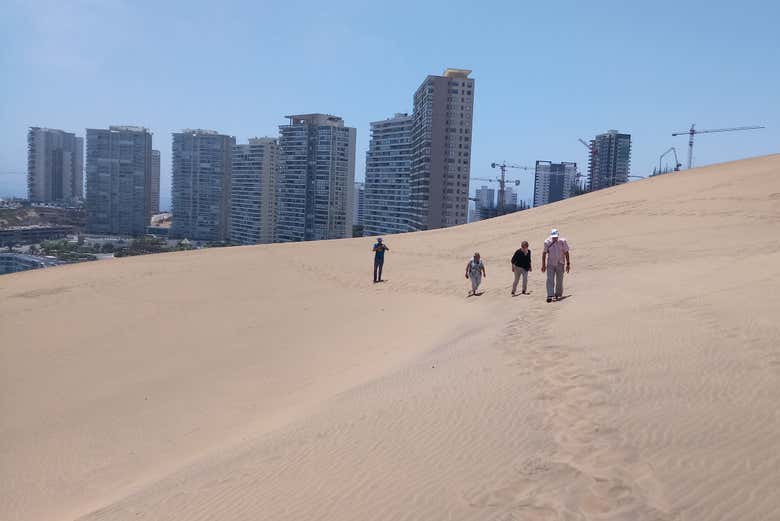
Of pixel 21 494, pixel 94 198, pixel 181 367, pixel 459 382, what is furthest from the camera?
pixel 94 198

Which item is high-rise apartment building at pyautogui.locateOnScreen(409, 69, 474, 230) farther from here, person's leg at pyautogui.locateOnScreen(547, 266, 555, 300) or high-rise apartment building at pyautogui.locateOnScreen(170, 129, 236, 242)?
person's leg at pyautogui.locateOnScreen(547, 266, 555, 300)

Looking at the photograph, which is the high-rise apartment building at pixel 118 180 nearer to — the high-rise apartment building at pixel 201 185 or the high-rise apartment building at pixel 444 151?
the high-rise apartment building at pixel 201 185

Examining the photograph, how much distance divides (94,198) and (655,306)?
104 m

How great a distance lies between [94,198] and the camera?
99375mm

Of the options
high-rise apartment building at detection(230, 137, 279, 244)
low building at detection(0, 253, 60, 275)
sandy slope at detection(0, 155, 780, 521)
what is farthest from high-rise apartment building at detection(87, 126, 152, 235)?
sandy slope at detection(0, 155, 780, 521)

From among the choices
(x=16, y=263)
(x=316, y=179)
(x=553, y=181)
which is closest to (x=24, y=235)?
(x=16, y=263)

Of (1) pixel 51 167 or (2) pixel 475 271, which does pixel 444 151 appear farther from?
(1) pixel 51 167

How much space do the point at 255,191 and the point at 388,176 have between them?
2443 cm

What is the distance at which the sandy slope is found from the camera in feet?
15.4

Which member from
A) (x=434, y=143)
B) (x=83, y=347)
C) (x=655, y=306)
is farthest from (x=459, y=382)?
(x=434, y=143)

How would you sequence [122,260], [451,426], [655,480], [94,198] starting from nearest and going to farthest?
[655,480] < [451,426] < [122,260] < [94,198]

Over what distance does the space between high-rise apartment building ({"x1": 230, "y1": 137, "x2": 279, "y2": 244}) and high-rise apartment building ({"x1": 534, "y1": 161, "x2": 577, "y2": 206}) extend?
320 ft

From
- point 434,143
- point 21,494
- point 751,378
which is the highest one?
point 434,143

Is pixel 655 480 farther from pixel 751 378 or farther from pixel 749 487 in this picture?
pixel 751 378
